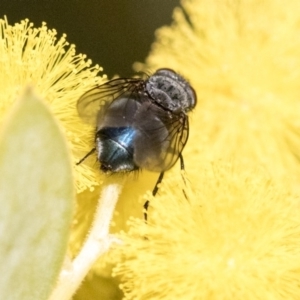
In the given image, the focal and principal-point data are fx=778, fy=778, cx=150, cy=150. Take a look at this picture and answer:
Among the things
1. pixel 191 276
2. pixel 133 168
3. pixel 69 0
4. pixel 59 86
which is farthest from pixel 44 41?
pixel 69 0

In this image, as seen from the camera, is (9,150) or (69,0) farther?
(69,0)

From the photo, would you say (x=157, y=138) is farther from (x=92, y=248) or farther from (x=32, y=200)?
(x=32, y=200)

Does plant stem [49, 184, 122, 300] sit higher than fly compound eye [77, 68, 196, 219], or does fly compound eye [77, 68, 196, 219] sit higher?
fly compound eye [77, 68, 196, 219]

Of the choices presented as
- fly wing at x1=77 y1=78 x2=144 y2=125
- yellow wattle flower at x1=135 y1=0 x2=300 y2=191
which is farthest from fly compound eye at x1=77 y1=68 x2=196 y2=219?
yellow wattle flower at x1=135 y1=0 x2=300 y2=191

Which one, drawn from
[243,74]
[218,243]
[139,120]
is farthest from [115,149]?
[243,74]

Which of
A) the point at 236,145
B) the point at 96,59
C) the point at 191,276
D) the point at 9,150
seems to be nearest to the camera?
the point at 9,150

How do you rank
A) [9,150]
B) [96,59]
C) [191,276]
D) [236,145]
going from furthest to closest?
[96,59] < [236,145] < [191,276] < [9,150]

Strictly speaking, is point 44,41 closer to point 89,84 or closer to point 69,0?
point 89,84

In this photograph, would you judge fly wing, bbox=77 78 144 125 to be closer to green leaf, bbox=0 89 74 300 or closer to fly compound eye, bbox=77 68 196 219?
fly compound eye, bbox=77 68 196 219
